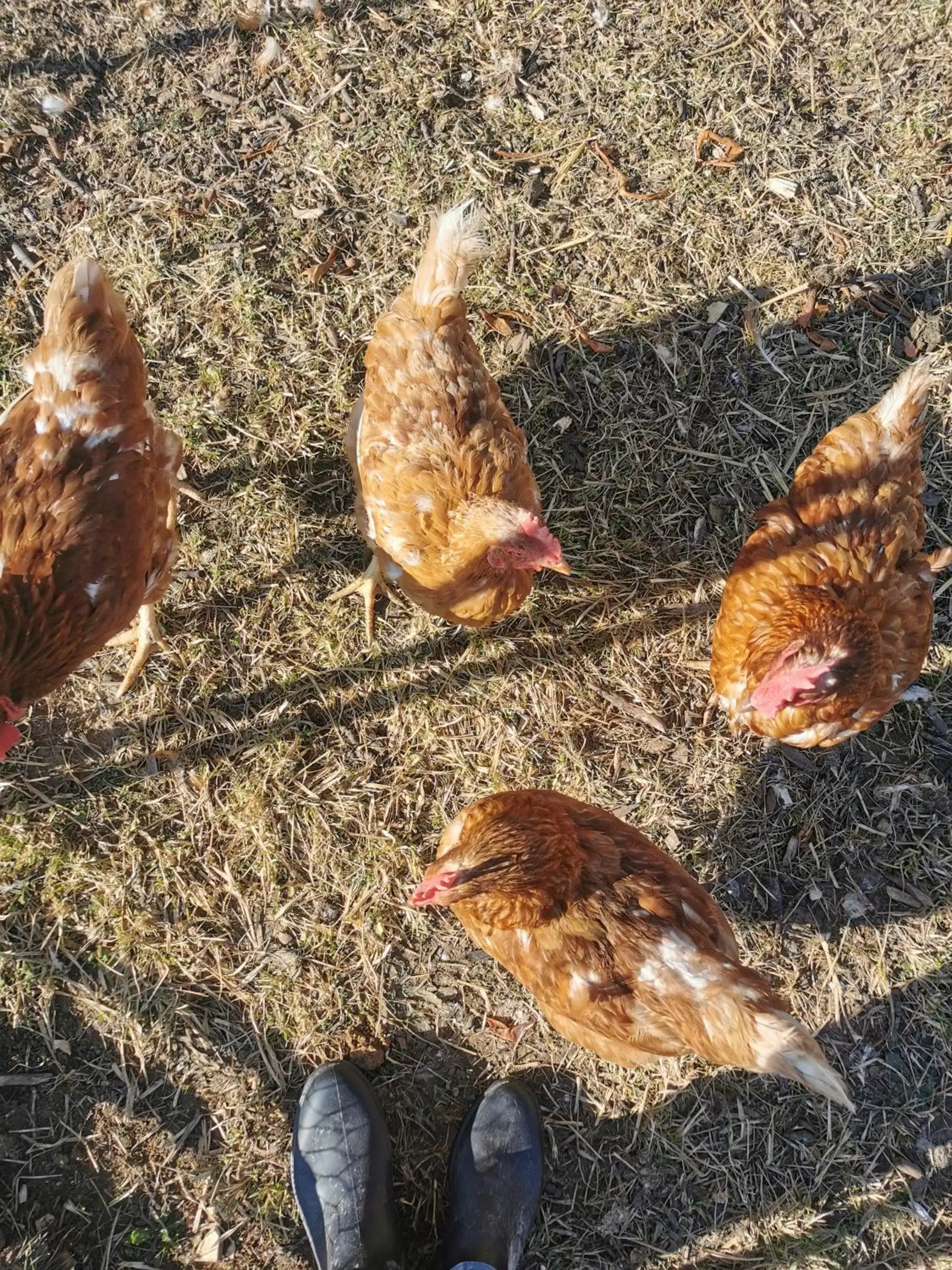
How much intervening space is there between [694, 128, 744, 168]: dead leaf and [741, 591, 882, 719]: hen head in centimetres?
249

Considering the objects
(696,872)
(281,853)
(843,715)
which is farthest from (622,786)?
(281,853)

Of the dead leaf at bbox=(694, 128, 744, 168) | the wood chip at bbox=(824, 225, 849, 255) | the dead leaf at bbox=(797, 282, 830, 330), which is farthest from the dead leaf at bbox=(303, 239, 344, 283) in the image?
the wood chip at bbox=(824, 225, 849, 255)

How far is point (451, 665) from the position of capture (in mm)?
3422

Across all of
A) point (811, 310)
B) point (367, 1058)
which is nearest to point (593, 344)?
point (811, 310)

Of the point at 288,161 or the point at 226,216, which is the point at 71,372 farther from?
the point at 288,161

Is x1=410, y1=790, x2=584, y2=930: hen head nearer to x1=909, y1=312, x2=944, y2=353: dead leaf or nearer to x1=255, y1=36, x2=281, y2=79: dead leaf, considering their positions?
x1=909, y1=312, x2=944, y2=353: dead leaf

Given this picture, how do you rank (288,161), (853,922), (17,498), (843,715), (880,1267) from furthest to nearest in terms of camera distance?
1. (288,161)
2. (853,922)
3. (880,1267)
4. (843,715)
5. (17,498)

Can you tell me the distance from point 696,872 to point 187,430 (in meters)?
3.15

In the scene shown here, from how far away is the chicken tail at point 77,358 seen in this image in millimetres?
2539

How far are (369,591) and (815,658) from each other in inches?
73.2

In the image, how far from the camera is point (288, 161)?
11.8ft

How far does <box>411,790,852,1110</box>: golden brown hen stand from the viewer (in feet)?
7.32

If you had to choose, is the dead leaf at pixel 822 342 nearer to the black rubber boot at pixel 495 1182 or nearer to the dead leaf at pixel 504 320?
the dead leaf at pixel 504 320

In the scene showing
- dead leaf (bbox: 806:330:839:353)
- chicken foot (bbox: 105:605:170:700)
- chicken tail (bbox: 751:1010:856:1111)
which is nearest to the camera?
chicken tail (bbox: 751:1010:856:1111)
